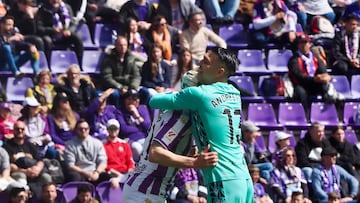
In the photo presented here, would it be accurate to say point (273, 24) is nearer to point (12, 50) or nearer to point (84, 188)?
point (12, 50)

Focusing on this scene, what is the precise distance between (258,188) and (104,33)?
4.30 meters

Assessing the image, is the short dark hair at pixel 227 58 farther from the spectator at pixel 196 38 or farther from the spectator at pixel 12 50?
the spectator at pixel 196 38

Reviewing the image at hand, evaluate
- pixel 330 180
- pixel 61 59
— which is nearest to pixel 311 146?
pixel 330 180

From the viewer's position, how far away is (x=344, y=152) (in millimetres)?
15500

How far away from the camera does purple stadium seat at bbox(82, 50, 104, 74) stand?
642 inches

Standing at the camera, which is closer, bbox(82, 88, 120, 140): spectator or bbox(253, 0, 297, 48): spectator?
bbox(82, 88, 120, 140): spectator

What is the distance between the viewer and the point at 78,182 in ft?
43.7

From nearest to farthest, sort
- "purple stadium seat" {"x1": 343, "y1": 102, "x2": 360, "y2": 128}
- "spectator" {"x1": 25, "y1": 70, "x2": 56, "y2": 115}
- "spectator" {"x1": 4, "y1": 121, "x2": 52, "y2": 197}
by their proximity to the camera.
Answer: "spectator" {"x1": 4, "y1": 121, "x2": 52, "y2": 197} < "spectator" {"x1": 25, "y1": 70, "x2": 56, "y2": 115} < "purple stadium seat" {"x1": 343, "y1": 102, "x2": 360, "y2": 128}

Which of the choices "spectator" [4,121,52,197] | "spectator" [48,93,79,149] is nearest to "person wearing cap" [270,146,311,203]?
"spectator" [48,93,79,149]

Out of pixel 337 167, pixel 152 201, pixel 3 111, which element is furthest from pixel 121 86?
pixel 152 201

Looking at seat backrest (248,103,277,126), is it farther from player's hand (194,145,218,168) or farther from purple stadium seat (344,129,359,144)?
player's hand (194,145,218,168)

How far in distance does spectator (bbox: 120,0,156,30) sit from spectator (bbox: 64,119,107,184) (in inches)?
133

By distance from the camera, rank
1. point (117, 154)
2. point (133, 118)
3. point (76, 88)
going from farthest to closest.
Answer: point (76, 88) < point (133, 118) < point (117, 154)

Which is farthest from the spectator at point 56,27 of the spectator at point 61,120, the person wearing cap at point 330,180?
the person wearing cap at point 330,180
